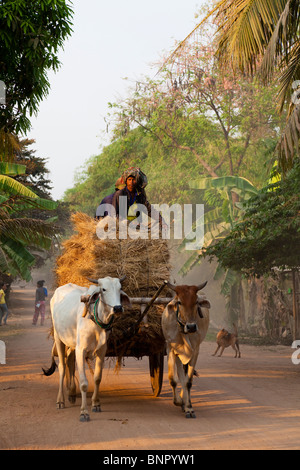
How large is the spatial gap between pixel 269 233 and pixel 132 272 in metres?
5.20

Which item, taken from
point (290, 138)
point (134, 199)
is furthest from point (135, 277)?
point (290, 138)

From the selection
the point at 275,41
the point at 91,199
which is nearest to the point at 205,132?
the point at 91,199

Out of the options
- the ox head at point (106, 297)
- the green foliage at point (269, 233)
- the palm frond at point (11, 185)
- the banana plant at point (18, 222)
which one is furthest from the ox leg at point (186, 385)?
the palm frond at point (11, 185)

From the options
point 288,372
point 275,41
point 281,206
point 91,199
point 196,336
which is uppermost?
point 91,199

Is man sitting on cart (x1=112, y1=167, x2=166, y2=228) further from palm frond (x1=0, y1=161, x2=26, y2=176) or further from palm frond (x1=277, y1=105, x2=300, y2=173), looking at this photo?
palm frond (x1=0, y1=161, x2=26, y2=176)

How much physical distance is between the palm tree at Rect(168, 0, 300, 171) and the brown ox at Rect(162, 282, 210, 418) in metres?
3.60

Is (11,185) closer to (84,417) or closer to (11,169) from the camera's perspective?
(11,169)

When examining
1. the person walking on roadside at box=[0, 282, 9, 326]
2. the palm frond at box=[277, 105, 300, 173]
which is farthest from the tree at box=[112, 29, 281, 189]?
the palm frond at box=[277, 105, 300, 173]

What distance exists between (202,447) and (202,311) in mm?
2977

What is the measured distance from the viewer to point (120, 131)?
2977cm

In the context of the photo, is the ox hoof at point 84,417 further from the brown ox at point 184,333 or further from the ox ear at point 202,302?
the ox ear at point 202,302

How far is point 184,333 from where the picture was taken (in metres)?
7.98

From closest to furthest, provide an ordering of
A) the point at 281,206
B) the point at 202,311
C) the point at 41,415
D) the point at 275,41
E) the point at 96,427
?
the point at 96,427 < the point at 41,415 < the point at 202,311 < the point at 275,41 < the point at 281,206

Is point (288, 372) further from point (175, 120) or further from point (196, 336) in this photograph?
point (175, 120)
